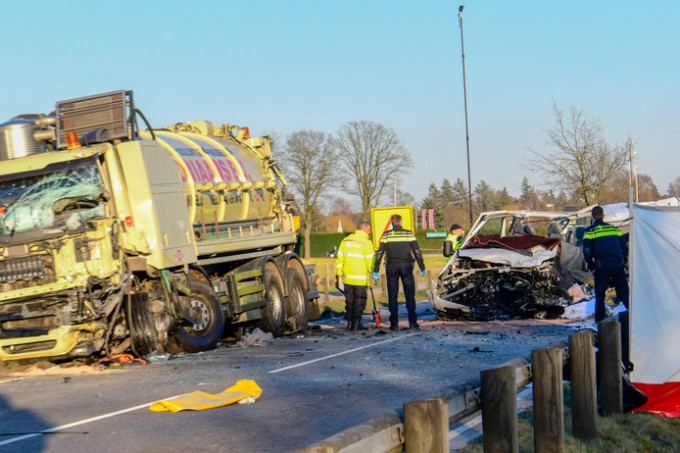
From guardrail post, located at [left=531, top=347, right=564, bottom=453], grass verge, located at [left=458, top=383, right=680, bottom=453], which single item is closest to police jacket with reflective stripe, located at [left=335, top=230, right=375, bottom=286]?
grass verge, located at [left=458, top=383, right=680, bottom=453]

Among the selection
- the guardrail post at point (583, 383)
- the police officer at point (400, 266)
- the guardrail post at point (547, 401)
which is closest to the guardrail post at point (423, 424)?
the guardrail post at point (547, 401)

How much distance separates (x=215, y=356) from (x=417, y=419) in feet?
27.7

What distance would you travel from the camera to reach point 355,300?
50.7 feet

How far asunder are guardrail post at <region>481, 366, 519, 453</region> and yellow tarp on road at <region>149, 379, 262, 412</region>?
3.38 m

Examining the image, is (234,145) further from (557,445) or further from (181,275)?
(557,445)

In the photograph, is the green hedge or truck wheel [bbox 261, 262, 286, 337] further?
the green hedge

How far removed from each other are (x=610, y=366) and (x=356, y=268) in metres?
8.10

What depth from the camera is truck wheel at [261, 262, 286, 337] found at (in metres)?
15.2

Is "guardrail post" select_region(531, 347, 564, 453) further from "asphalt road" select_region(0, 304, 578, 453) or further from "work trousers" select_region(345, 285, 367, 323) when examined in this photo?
"work trousers" select_region(345, 285, 367, 323)

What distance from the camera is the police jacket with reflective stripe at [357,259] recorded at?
604 inches

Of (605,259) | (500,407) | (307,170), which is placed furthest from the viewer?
(307,170)

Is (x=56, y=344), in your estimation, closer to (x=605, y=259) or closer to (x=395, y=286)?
(x=395, y=286)

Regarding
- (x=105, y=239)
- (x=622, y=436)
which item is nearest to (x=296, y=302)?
(x=105, y=239)

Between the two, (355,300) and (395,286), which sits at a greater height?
(395,286)
